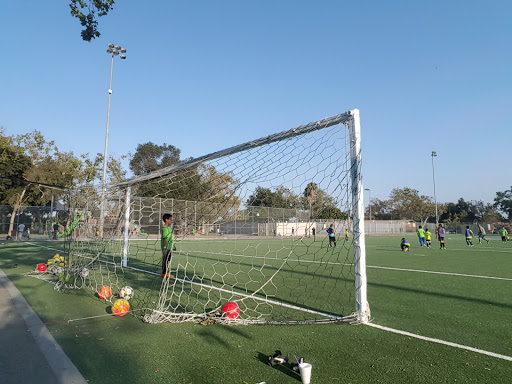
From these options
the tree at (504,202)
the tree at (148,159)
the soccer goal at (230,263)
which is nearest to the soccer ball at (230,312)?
the soccer goal at (230,263)

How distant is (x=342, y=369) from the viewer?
3230mm

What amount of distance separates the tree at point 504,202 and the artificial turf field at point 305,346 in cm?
9060

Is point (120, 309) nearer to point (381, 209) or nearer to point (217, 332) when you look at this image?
point (217, 332)

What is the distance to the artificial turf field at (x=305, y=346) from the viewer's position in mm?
3131

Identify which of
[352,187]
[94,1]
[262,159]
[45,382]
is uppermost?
[94,1]

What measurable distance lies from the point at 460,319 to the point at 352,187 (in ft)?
8.78

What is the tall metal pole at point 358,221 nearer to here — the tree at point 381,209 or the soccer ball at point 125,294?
the soccer ball at point 125,294

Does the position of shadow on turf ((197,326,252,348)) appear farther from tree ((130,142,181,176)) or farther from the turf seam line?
tree ((130,142,181,176))

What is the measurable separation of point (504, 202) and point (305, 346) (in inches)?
3783

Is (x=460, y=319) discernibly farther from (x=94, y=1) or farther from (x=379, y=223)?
(x=379, y=223)

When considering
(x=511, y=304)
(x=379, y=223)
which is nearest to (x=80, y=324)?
(x=511, y=304)

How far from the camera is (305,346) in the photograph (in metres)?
3.87

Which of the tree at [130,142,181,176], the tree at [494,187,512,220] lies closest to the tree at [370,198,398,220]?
the tree at [494,187,512,220]

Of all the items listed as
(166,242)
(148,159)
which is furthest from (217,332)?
(148,159)
